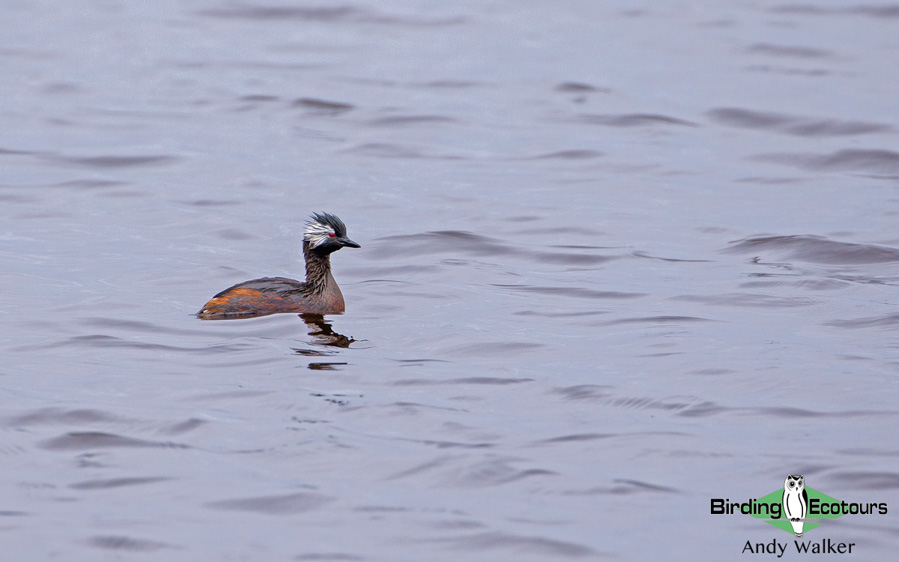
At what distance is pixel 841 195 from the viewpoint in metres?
17.3

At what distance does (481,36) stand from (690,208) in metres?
12.7

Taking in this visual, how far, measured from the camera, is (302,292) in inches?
451

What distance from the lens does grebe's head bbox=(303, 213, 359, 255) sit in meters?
11.8

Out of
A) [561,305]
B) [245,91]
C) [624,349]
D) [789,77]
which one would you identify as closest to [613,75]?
[789,77]

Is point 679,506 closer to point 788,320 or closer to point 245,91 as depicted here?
point 788,320

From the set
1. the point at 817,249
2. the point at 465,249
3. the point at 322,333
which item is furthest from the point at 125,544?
the point at 817,249

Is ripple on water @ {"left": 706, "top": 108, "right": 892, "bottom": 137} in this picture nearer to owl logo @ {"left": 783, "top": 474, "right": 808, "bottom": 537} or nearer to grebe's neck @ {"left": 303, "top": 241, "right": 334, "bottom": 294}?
grebe's neck @ {"left": 303, "top": 241, "right": 334, "bottom": 294}

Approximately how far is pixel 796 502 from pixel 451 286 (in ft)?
19.8

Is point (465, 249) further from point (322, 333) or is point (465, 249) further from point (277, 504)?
point (277, 504)

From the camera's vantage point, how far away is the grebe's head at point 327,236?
38.6ft

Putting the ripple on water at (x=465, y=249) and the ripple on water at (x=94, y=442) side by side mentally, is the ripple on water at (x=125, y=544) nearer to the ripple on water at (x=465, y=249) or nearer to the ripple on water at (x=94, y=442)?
the ripple on water at (x=94, y=442)

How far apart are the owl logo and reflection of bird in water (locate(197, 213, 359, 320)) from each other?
5.13m

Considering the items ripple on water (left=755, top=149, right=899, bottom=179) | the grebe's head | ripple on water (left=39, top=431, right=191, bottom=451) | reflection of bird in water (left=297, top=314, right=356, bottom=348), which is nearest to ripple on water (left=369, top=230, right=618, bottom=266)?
the grebe's head

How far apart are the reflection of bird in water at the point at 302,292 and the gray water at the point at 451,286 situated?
0.59 feet
